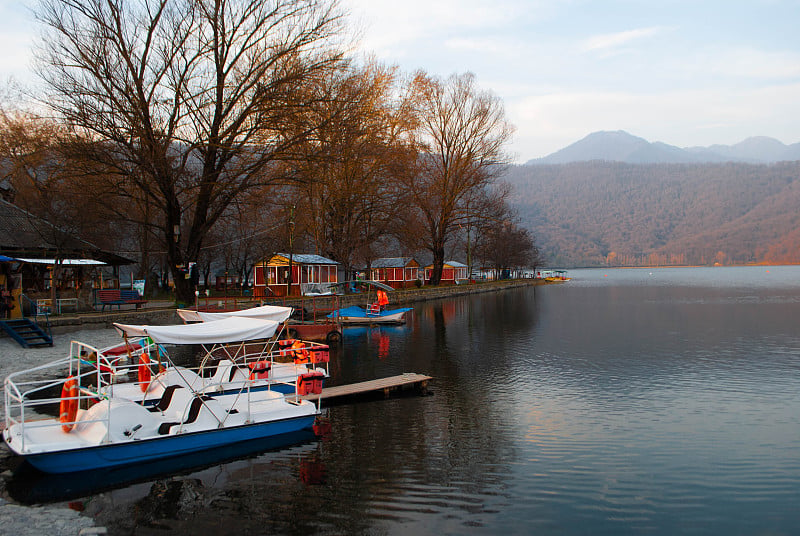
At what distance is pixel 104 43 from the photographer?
28125 mm

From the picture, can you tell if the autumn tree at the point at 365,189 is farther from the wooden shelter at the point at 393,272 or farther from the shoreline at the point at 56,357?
the wooden shelter at the point at 393,272

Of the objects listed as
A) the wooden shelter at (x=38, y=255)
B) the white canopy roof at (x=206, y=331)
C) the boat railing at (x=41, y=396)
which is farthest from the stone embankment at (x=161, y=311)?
the white canopy roof at (x=206, y=331)

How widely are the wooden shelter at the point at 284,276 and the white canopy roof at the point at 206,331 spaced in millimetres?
33483

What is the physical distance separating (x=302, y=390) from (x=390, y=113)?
4251cm

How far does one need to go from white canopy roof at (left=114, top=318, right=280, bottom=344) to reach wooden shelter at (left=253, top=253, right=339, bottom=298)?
3348 centimetres

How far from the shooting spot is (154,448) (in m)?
12.6

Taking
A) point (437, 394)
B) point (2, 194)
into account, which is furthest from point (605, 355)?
point (2, 194)

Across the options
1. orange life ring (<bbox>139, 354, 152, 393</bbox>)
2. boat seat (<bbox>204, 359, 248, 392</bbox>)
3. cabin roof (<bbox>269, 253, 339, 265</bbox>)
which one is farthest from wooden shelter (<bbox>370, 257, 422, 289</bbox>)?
orange life ring (<bbox>139, 354, 152, 393</bbox>)

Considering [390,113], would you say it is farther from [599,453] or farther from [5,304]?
[599,453]

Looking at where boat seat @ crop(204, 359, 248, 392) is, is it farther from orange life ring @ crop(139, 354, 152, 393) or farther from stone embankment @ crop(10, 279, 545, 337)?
stone embankment @ crop(10, 279, 545, 337)

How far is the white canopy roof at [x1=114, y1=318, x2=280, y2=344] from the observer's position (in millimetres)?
13938

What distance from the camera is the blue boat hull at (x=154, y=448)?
11547 mm

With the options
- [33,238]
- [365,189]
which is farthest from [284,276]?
[33,238]

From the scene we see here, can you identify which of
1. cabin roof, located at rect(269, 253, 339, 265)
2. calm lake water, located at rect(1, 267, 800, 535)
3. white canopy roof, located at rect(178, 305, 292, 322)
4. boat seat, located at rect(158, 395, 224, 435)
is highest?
cabin roof, located at rect(269, 253, 339, 265)
